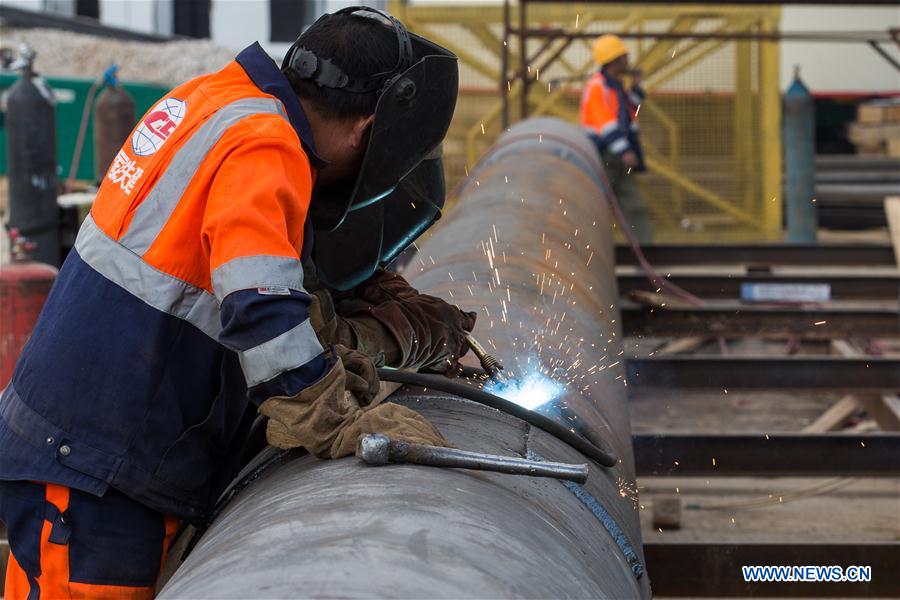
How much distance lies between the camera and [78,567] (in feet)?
5.61

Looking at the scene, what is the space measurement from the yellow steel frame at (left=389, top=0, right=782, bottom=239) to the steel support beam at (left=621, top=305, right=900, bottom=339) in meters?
4.54

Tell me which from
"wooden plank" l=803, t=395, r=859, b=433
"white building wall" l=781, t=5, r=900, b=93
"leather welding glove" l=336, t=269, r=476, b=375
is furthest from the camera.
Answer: "white building wall" l=781, t=5, r=900, b=93

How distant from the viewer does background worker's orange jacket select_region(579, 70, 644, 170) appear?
25.3ft

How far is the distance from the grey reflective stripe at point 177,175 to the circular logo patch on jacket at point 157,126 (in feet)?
0.22

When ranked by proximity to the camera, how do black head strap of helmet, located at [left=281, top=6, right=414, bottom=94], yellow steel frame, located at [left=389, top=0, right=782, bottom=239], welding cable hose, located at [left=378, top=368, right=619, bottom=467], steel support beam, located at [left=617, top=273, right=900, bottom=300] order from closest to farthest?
black head strap of helmet, located at [left=281, top=6, right=414, bottom=94], welding cable hose, located at [left=378, top=368, right=619, bottom=467], steel support beam, located at [left=617, top=273, right=900, bottom=300], yellow steel frame, located at [left=389, top=0, right=782, bottom=239]

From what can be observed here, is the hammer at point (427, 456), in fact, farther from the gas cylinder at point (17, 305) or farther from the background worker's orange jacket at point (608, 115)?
the background worker's orange jacket at point (608, 115)

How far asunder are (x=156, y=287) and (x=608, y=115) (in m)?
6.40

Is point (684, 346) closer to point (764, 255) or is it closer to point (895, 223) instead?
point (764, 255)

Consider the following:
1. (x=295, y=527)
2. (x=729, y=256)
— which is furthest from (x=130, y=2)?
(x=295, y=527)

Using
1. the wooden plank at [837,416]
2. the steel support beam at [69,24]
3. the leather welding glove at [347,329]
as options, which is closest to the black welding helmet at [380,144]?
the leather welding glove at [347,329]

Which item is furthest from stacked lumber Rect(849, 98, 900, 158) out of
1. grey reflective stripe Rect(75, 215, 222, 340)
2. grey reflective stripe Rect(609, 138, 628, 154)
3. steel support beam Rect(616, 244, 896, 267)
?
grey reflective stripe Rect(75, 215, 222, 340)

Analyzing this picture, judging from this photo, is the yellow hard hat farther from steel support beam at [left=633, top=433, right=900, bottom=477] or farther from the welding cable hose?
the welding cable hose

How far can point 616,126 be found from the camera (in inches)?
303

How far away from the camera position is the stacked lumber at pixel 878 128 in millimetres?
13570
